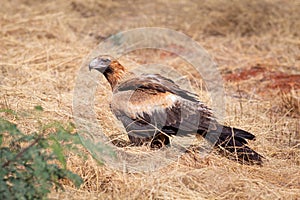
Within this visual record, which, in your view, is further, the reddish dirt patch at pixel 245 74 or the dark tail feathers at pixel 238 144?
the reddish dirt patch at pixel 245 74

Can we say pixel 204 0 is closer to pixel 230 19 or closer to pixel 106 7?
pixel 230 19

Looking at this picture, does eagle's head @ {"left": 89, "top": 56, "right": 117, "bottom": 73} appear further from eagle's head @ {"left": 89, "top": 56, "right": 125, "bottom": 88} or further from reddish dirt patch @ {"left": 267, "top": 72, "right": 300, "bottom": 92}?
reddish dirt patch @ {"left": 267, "top": 72, "right": 300, "bottom": 92}

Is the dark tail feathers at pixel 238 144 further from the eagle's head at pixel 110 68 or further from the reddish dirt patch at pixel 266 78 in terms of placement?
the reddish dirt patch at pixel 266 78

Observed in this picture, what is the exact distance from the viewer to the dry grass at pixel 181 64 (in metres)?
4.26

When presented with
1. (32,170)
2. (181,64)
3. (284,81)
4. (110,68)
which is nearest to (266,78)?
(284,81)

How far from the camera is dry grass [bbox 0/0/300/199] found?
4258mm

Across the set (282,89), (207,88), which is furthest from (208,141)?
(282,89)

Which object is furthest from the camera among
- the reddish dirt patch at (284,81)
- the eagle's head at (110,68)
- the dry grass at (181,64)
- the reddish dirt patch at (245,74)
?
the reddish dirt patch at (245,74)

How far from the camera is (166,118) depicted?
16.0ft

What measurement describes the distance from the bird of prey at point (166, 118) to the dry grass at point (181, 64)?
18 cm

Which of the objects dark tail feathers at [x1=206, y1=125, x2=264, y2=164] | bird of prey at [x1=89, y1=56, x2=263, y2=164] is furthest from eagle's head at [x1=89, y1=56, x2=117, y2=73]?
dark tail feathers at [x1=206, y1=125, x2=264, y2=164]

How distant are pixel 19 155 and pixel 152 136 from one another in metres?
1.53

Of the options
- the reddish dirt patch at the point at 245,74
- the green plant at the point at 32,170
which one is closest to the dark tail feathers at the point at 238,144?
the green plant at the point at 32,170

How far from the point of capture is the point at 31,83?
684cm
